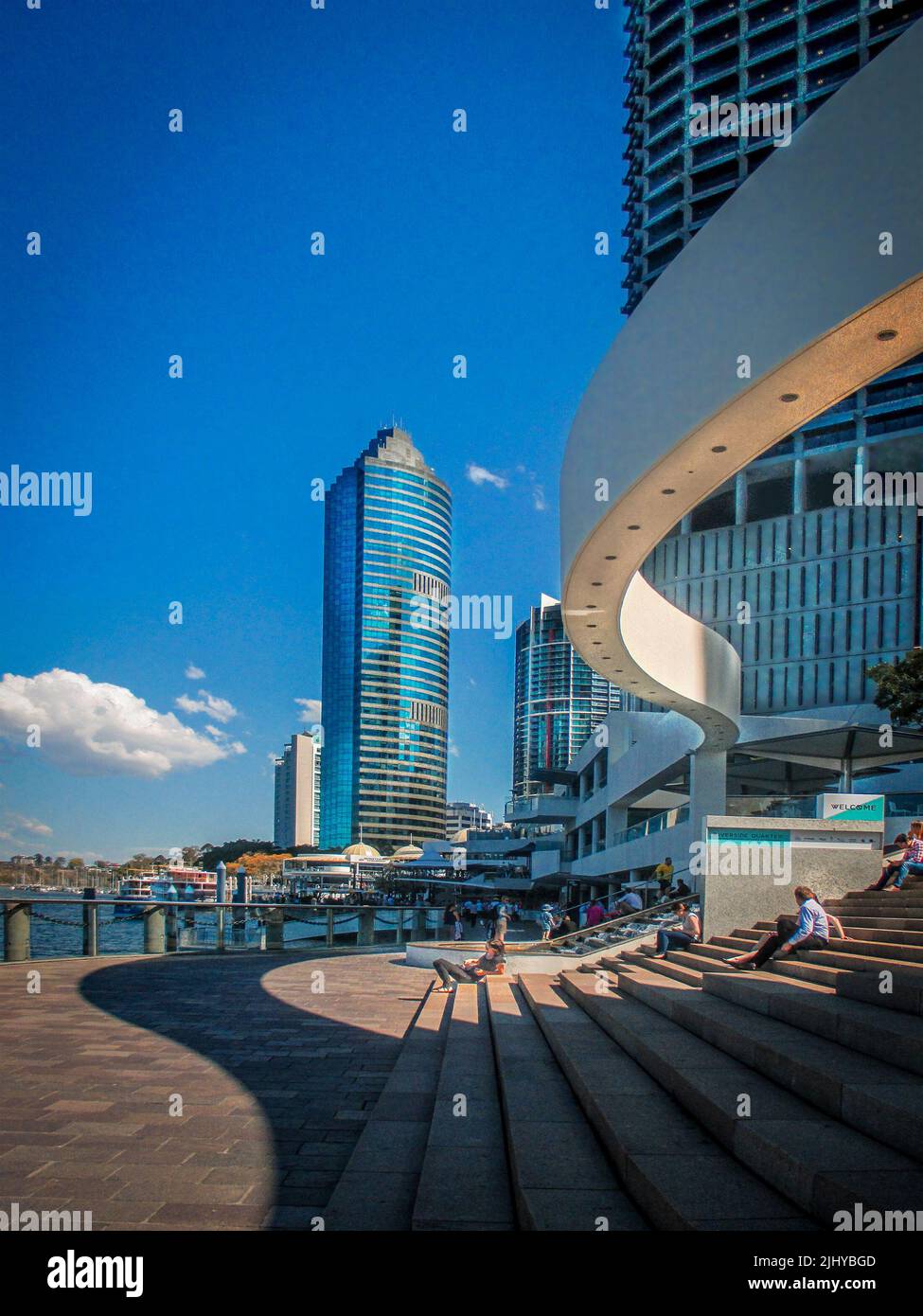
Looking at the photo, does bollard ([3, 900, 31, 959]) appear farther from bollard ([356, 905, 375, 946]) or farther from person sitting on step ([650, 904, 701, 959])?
person sitting on step ([650, 904, 701, 959])

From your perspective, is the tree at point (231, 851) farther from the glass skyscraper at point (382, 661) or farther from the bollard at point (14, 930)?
the bollard at point (14, 930)

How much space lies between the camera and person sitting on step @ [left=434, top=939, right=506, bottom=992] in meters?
13.2

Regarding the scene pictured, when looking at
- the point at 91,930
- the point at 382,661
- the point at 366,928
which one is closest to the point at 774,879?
the point at 366,928

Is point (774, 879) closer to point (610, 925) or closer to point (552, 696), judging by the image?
point (610, 925)

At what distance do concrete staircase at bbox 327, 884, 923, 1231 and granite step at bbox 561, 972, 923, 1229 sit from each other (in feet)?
0.04

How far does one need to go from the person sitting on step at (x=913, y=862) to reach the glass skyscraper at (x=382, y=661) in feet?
380

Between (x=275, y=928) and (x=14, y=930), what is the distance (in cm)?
542

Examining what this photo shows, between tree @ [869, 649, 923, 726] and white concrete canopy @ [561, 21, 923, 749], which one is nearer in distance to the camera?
white concrete canopy @ [561, 21, 923, 749]

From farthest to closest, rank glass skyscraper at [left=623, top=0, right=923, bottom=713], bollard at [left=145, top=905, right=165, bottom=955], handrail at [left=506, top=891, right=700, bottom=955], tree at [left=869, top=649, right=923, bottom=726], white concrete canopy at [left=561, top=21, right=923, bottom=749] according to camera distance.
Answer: glass skyscraper at [left=623, top=0, right=923, bottom=713]
tree at [left=869, top=649, right=923, bottom=726]
bollard at [left=145, top=905, right=165, bottom=955]
handrail at [left=506, top=891, right=700, bottom=955]
white concrete canopy at [left=561, top=21, right=923, bottom=749]

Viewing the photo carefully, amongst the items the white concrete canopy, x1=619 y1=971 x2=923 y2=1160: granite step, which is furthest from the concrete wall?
x1=619 y1=971 x2=923 y2=1160: granite step

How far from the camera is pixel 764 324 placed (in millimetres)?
6695

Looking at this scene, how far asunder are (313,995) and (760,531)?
2253 inches

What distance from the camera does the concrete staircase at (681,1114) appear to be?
12.6 ft

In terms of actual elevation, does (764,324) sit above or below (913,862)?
above
